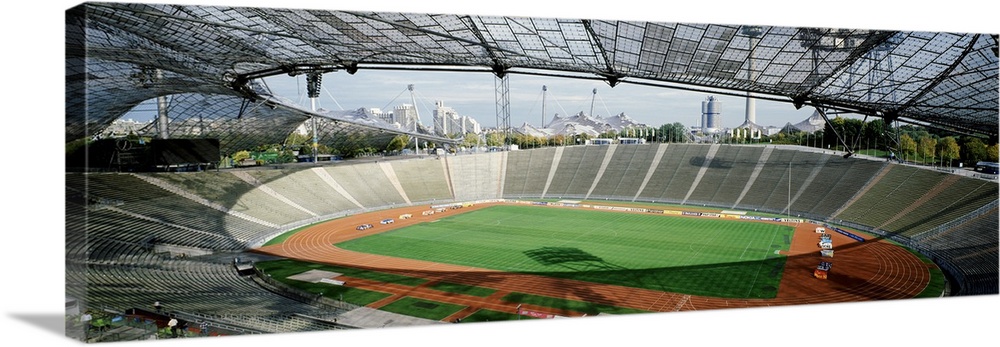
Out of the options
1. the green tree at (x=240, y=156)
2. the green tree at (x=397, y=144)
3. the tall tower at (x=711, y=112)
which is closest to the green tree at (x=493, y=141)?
the green tree at (x=397, y=144)

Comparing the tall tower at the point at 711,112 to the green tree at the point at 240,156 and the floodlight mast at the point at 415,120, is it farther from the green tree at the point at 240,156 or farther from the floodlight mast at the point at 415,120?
the green tree at the point at 240,156

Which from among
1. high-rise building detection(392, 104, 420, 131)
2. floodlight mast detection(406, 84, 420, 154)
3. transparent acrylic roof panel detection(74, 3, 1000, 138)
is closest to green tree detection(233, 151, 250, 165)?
high-rise building detection(392, 104, 420, 131)

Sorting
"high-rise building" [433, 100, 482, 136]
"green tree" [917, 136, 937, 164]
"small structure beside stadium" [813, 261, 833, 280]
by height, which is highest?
"high-rise building" [433, 100, 482, 136]

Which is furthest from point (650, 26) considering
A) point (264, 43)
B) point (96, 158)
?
point (96, 158)

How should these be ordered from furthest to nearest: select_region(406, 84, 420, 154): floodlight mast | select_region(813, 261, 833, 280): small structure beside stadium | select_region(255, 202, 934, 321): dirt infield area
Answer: select_region(406, 84, 420, 154): floodlight mast < select_region(813, 261, 833, 280): small structure beside stadium < select_region(255, 202, 934, 321): dirt infield area

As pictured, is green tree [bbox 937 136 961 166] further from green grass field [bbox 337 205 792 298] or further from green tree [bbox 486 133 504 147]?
green tree [bbox 486 133 504 147]

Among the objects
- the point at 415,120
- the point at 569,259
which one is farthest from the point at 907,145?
the point at 415,120

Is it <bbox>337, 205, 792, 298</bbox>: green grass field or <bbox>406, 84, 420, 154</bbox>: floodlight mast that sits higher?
<bbox>406, 84, 420, 154</bbox>: floodlight mast
